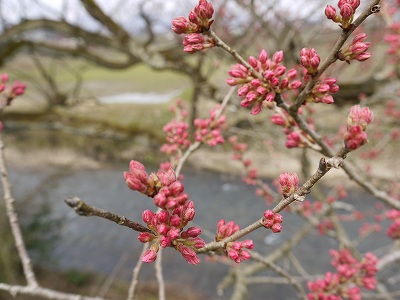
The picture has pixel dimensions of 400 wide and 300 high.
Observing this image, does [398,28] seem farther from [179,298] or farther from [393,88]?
[179,298]

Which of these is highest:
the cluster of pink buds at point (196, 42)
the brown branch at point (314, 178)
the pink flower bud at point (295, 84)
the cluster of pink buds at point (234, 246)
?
the pink flower bud at point (295, 84)

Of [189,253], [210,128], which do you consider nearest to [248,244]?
[189,253]

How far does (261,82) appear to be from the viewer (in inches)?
33.6

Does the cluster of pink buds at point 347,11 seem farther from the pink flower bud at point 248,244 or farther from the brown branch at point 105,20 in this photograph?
the brown branch at point 105,20

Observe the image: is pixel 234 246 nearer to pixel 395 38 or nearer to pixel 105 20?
pixel 395 38

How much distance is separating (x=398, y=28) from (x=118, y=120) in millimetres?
10981

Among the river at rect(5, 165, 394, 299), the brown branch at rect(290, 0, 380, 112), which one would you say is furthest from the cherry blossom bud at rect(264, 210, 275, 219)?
the river at rect(5, 165, 394, 299)

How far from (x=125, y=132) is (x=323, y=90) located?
10.7 meters

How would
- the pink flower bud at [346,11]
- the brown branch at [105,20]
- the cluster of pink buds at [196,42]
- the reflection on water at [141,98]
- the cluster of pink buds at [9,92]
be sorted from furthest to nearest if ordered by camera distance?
the reflection on water at [141,98], the brown branch at [105,20], the cluster of pink buds at [9,92], the cluster of pink buds at [196,42], the pink flower bud at [346,11]

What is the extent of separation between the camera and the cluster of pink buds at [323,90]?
839 mm

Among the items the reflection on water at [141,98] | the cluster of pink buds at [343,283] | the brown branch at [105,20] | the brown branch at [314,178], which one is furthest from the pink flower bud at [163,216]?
the reflection on water at [141,98]

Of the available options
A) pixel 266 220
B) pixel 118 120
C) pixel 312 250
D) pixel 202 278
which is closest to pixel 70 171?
pixel 118 120

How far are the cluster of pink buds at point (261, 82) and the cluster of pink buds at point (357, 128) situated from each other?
21 centimetres

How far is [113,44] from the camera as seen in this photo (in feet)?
15.5
